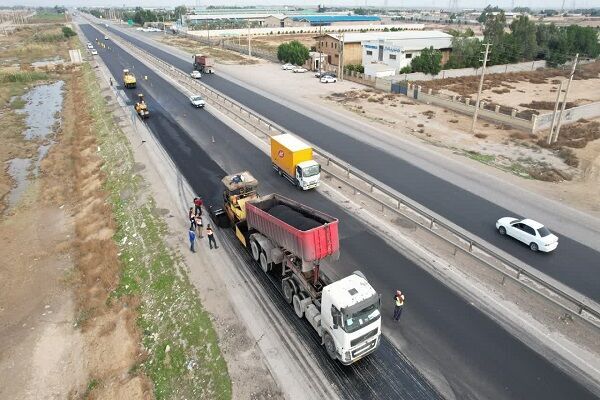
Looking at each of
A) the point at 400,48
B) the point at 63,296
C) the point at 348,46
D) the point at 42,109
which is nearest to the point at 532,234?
the point at 63,296

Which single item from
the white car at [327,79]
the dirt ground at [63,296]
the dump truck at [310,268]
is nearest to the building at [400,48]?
the white car at [327,79]

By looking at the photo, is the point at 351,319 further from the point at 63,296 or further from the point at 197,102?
the point at 197,102

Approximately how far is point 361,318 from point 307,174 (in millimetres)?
15866

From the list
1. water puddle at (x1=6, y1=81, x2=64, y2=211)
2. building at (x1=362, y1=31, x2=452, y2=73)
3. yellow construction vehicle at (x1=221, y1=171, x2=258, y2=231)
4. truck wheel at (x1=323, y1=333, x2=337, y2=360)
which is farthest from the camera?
building at (x1=362, y1=31, x2=452, y2=73)

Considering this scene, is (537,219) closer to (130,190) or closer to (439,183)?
(439,183)

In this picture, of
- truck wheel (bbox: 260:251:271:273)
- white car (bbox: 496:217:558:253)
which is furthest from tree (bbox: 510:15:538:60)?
truck wheel (bbox: 260:251:271:273)

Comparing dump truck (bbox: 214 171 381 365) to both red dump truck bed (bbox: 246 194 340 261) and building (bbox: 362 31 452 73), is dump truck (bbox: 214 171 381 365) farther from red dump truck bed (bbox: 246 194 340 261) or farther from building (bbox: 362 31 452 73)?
building (bbox: 362 31 452 73)

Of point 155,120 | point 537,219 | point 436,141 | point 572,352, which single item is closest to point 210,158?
point 155,120

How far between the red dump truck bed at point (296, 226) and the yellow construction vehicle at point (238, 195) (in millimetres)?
1956

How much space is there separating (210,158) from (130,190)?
7.90m

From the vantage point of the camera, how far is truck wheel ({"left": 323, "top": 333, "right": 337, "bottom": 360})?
1445 centimetres

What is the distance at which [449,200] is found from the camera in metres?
27.7

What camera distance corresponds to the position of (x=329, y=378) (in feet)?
46.5

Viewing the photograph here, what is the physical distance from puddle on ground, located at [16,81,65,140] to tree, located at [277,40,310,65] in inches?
1858
